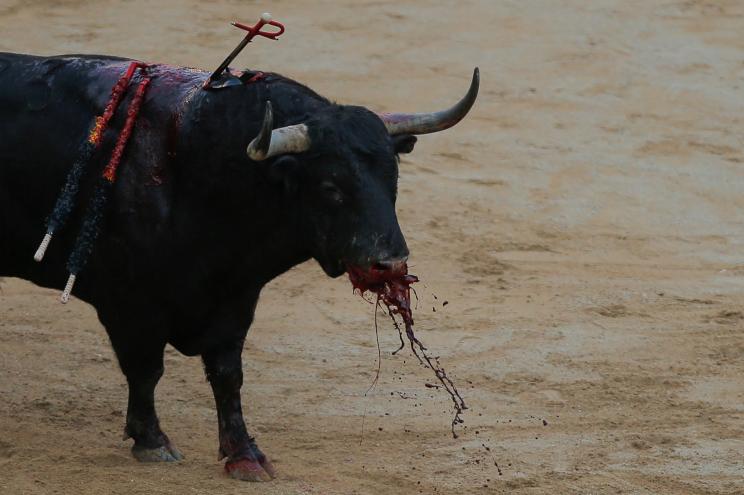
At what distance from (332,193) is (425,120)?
71 centimetres

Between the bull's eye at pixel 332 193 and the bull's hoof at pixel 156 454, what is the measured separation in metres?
1.48

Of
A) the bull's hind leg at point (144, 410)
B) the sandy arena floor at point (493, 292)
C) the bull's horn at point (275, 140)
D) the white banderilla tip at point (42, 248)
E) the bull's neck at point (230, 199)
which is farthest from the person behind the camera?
the sandy arena floor at point (493, 292)

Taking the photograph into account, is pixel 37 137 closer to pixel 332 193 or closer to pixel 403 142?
pixel 332 193

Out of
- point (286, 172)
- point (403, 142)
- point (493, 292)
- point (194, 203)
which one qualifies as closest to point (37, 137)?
point (194, 203)

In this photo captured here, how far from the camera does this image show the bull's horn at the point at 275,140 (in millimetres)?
5664

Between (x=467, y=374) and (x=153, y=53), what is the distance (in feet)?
16.6

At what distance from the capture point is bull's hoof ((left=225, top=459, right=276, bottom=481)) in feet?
21.0

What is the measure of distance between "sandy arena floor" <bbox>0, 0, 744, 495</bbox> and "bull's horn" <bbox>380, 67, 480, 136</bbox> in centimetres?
150

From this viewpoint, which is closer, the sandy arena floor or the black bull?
the black bull

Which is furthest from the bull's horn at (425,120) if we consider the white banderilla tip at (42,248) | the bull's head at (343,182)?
the white banderilla tip at (42,248)

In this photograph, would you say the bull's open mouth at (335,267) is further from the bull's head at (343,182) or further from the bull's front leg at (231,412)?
the bull's front leg at (231,412)

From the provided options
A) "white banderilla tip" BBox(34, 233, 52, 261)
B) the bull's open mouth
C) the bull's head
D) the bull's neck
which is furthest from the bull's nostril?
"white banderilla tip" BBox(34, 233, 52, 261)

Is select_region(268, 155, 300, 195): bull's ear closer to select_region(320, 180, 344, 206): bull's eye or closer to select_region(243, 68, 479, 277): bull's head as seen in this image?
select_region(243, 68, 479, 277): bull's head

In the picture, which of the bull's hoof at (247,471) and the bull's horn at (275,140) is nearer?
the bull's horn at (275,140)
